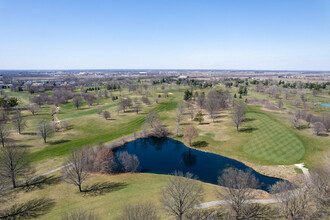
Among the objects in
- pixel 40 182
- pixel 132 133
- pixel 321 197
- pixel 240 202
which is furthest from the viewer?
pixel 132 133

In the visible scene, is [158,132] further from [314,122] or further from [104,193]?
[314,122]

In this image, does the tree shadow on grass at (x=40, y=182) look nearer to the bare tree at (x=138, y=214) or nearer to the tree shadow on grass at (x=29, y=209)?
the tree shadow on grass at (x=29, y=209)

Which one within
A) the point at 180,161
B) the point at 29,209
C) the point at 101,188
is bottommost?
the point at 180,161

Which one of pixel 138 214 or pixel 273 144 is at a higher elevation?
pixel 138 214

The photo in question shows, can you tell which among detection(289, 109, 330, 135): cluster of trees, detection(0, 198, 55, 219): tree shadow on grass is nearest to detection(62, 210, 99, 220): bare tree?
detection(0, 198, 55, 219): tree shadow on grass

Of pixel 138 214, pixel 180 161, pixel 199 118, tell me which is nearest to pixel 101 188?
pixel 138 214

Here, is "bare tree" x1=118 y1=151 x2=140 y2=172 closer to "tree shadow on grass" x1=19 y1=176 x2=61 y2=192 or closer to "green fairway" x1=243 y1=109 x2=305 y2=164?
"tree shadow on grass" x1=19 y1=176 x2=61 y2=192

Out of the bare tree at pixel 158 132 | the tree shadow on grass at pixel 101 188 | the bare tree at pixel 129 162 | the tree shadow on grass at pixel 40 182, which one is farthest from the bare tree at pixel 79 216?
the bare tree at pixel 158 132
